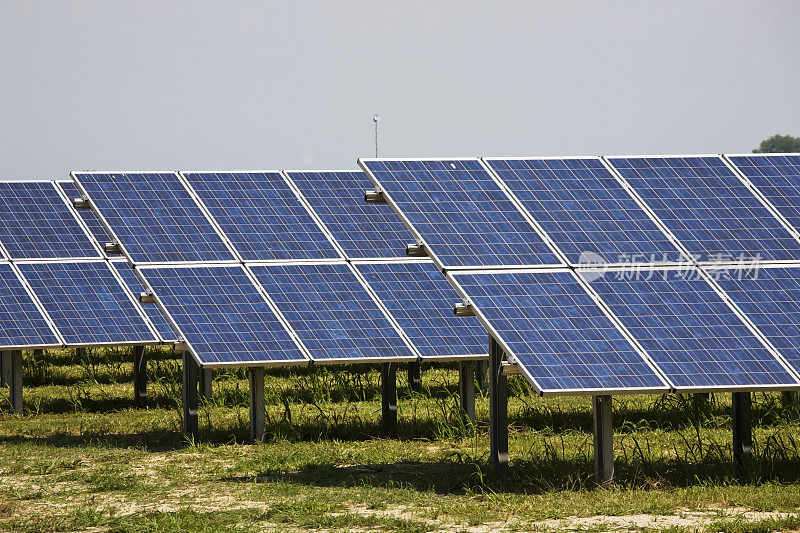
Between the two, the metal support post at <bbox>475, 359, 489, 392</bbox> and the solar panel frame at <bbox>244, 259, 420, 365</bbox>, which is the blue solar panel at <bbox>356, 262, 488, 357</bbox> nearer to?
the solar panel frame at <bbox>244, 259, 420, 365</bbox>

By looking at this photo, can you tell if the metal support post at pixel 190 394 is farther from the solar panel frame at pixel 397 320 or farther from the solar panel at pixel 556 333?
the solar panel at pixel 556 333

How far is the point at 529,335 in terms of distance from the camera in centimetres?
1288

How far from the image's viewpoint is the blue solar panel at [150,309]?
2284 cm

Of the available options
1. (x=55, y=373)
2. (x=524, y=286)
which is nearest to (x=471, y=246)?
(x=524, y=286)

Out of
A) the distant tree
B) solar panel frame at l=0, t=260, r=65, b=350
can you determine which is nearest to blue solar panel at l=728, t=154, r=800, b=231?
solar panel frame at l=0, t=260, r=65, b=350

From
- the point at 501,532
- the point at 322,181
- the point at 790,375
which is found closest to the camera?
the point at 501,532

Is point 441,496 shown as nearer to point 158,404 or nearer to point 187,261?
point 187,261

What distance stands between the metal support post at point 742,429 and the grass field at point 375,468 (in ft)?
0.67

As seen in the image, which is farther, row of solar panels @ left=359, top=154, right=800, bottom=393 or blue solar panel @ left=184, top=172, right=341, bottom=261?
blue solar panel @ left=184, top=172, right=341, bottom=261

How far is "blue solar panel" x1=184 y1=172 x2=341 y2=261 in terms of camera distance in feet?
62.3

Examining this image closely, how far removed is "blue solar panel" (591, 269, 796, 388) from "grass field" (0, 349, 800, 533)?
124cm

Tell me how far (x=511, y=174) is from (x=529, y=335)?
11.2 ft

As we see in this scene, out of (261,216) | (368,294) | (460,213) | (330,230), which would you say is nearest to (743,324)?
(460,213)

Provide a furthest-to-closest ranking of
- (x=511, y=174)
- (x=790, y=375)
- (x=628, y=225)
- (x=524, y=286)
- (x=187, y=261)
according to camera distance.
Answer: (x=187, y=261) < (x=511, y=174) < (x=628, y=225) < (x=524, y=286) < (x=790, y=375)
